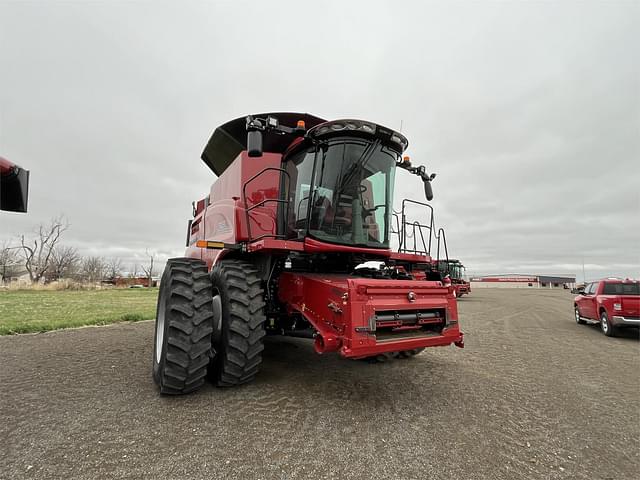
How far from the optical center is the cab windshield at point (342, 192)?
157 inches

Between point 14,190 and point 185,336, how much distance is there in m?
1.82

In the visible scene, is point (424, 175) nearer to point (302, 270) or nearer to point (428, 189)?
point (428, 189)

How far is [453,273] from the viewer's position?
24.1 metres

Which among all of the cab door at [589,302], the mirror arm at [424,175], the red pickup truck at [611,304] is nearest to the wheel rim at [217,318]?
the mirror arm at [424,175]

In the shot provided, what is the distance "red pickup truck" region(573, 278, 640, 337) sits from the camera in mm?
8531

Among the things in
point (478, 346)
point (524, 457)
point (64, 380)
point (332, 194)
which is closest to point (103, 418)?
point (64, 380)

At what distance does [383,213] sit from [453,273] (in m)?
21.7

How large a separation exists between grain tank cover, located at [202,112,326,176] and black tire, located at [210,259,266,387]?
185cm

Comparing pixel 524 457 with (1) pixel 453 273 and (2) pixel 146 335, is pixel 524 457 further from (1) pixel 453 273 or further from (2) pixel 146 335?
(1) pixel 453 273

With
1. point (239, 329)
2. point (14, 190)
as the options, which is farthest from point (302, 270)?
point (14, 190)

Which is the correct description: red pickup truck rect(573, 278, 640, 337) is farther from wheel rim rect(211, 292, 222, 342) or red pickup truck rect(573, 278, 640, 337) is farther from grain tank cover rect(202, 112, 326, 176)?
wheel rim rect(211, 292, 222, 342)

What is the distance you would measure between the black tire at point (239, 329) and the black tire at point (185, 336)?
0.17 meters

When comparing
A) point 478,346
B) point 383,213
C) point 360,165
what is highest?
point 360,165

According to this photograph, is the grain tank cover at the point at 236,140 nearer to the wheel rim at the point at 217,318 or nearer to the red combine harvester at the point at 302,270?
the red combine harvester at the point at 302,270
